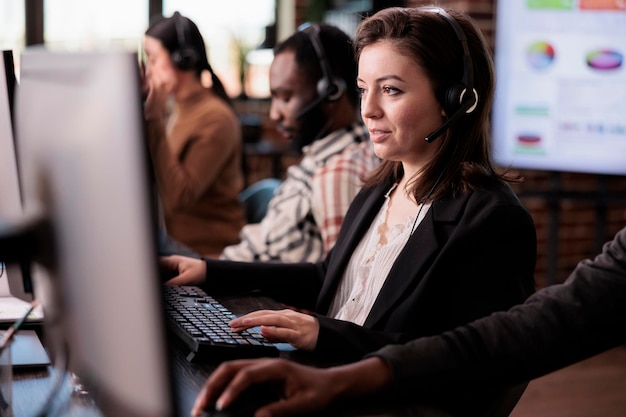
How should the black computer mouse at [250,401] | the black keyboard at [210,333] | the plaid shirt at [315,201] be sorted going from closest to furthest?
the black computer mouse at [250,401] → the black keyboard at [210,333] → the plaid shirt at [315,201]

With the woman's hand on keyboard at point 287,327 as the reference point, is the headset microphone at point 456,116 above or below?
above

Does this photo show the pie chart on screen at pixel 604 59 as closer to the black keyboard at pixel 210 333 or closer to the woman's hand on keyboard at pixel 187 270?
the woman's hand on keyboard at pixel 187 270

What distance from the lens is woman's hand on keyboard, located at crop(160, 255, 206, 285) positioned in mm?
1633

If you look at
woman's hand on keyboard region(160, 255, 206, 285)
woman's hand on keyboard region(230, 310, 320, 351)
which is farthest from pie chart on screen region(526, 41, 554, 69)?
woman's hand on keyboard region(230, 310, 320, 351)

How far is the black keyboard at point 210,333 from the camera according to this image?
115cm

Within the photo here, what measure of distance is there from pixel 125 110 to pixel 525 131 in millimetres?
2659

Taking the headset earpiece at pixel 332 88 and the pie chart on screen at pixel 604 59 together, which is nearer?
the headset earpiece at pixel 332 88

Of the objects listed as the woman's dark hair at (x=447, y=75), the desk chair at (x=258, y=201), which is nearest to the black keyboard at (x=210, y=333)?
the woman's dark hair at (x=447, y=75)

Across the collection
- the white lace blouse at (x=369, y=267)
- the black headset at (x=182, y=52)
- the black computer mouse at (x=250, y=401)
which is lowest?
the white lace blouse at (x=369, y=267)

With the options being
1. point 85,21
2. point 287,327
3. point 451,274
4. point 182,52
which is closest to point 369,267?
point 451,274

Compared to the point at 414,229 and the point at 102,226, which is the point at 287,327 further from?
the point at 102,226

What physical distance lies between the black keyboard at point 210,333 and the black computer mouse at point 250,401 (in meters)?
0.14

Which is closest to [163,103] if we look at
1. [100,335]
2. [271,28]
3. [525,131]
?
[525,131]

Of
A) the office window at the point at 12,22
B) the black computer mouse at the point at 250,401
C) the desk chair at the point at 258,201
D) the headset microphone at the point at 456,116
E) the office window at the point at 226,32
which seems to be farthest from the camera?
the office window at the point at 226,32
